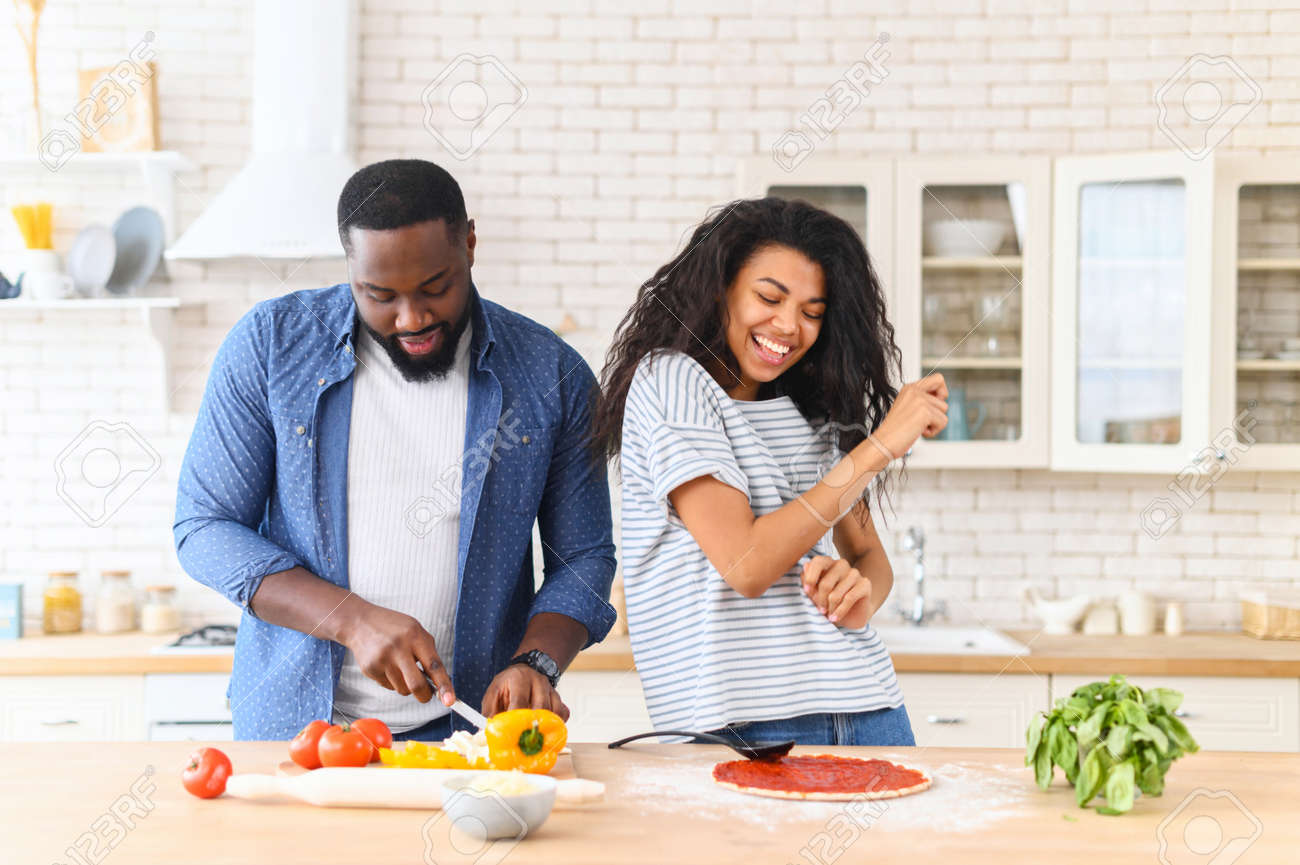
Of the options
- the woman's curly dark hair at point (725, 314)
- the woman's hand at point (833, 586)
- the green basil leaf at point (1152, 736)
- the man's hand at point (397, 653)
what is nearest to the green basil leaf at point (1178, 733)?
the green basil leaf at point (1152, 736)

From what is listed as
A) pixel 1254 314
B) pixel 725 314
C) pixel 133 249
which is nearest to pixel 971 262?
pixel 1254 314

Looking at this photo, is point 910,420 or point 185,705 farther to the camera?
point 185,705

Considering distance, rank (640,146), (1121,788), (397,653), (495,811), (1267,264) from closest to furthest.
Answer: (495,811) → (1121,788) → (397,653) → (1267,264) → (640,146)

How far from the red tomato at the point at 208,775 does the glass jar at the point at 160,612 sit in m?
2.24

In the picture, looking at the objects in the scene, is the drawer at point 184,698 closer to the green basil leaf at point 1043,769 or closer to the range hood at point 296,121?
the range hood at point 296,121

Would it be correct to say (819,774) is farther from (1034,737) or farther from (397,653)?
(397,653)

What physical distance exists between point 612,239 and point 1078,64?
1510 millimetres

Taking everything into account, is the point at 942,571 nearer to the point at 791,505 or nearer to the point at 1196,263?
the point at 1196,263

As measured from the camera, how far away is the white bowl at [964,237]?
3.45 m

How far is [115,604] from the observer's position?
3.46 m

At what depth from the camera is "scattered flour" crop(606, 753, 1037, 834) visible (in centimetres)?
133

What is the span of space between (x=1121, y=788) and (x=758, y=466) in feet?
2.09

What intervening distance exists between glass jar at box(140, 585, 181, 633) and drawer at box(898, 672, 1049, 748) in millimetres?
2073

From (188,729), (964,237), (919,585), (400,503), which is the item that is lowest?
(188,729)
